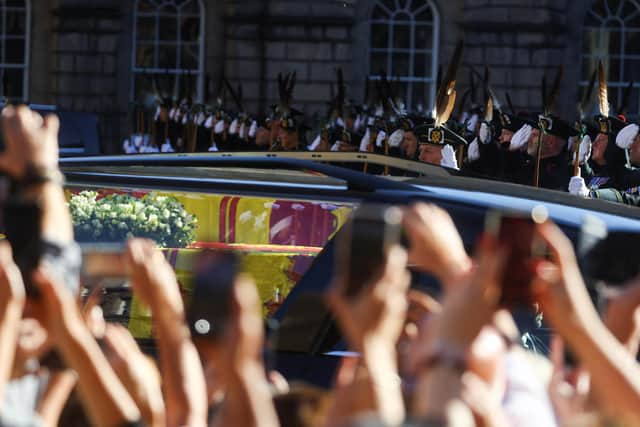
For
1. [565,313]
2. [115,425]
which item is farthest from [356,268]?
[115,425]

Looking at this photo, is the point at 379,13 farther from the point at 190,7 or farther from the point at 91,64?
the point at 91,64

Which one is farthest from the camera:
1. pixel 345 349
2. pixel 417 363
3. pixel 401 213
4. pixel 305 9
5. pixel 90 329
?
pixel 305 9

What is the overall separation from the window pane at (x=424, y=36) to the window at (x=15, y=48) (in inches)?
241

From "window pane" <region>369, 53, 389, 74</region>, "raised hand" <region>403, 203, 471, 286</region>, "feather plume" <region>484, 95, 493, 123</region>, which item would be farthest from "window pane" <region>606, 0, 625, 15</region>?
"raised hand" <region>403, 203, 471, 286</region>

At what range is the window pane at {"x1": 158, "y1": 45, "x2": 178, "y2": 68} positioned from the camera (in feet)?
81.8

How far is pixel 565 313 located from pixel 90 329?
42.4 inches

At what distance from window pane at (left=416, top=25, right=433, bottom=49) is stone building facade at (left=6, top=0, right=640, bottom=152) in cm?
2

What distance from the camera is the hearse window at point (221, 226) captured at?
176 inches

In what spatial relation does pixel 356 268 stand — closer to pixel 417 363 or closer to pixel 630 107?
pixel 417 363

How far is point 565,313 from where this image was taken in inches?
93.0

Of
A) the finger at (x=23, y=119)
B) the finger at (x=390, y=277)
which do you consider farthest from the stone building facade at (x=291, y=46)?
the finger at (x=390, y=277)

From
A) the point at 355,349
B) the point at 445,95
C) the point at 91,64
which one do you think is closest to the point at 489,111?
→ the point at 445,95

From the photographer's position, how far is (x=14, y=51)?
25172mm

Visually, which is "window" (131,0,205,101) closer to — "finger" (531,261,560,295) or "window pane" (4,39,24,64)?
"window pane" (4,39,24,64)
